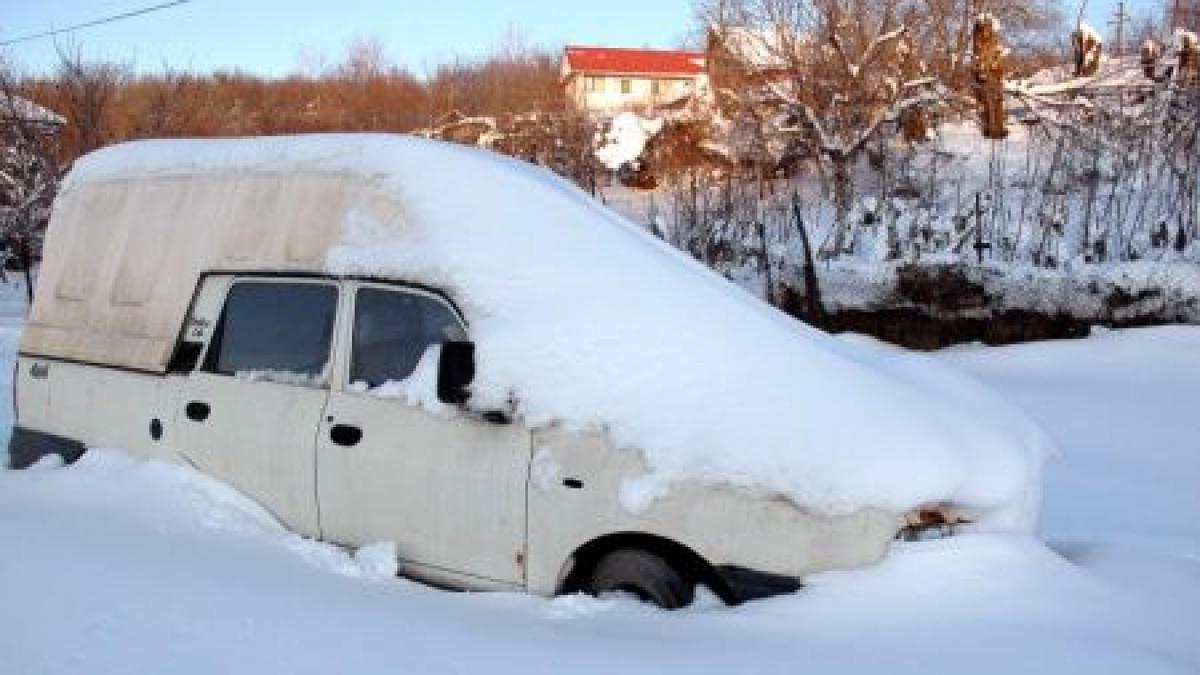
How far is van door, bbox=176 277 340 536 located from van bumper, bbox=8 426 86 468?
878mm

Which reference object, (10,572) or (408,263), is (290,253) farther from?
(10,572)

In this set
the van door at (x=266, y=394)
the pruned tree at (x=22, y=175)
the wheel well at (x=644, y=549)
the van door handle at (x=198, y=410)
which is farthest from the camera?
the pruned tree at (x=22, y=175)

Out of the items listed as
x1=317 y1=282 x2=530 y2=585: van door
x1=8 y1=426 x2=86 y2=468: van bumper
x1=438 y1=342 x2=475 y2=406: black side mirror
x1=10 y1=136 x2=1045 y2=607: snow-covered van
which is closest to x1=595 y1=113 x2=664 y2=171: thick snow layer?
x1=8 y1=426 x2=86 y2=468: van bumper

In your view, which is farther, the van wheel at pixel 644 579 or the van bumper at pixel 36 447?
the van bumper at pixel 36 447

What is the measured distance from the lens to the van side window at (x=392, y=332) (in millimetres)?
4398

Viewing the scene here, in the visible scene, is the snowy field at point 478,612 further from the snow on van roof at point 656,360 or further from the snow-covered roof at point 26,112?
the snow-covered roof at point 26,112

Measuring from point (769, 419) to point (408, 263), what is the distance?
1.65 meters

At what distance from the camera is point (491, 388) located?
4.12 m

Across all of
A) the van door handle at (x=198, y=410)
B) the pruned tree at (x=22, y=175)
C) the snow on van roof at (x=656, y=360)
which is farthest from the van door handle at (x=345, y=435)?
the pruned tree at (x=22, y=175)

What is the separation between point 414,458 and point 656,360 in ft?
3.49

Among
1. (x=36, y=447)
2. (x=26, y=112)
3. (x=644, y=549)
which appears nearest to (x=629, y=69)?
(x=26, y=112)

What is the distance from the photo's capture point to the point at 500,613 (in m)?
3.76

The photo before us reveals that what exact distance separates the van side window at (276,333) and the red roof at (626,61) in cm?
6469

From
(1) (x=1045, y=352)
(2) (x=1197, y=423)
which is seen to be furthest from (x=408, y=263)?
(1) (x=1045, y=352)
